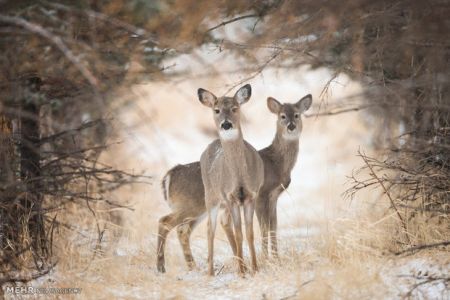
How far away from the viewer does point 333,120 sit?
18.5 metres

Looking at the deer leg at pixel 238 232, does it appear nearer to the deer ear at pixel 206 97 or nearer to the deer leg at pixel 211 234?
the deer leg at pixel 211 234

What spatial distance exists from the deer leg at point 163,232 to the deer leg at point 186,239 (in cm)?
10

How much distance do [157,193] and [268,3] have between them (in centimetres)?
583

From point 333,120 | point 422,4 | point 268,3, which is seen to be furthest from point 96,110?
point 333,120

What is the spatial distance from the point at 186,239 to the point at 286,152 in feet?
5.75

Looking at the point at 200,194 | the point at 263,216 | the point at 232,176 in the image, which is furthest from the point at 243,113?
the point at 263,216

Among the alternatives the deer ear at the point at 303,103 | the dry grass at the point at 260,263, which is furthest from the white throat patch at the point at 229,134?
the deer ear at the point at 303,103

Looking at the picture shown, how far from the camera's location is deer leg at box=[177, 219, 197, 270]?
7.74 m

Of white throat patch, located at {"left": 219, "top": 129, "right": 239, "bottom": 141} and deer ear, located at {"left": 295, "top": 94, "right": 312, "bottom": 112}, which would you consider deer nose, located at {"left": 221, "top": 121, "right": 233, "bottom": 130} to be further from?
deer ear, located at {"left": 295, "top": 94, "right": 312, "bottom": 112}

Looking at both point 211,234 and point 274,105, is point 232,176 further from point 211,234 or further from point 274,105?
point 274,105

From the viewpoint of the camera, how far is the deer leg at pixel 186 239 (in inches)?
305

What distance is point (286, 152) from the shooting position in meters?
8.66

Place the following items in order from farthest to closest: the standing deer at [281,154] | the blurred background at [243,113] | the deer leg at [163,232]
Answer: the standing deer at [281,154] → the deer leg at [163,232] → the blurred background at [243,113]

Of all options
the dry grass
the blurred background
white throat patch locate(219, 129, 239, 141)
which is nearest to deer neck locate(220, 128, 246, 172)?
white throat patch locate(219, 129, 239, 141)
